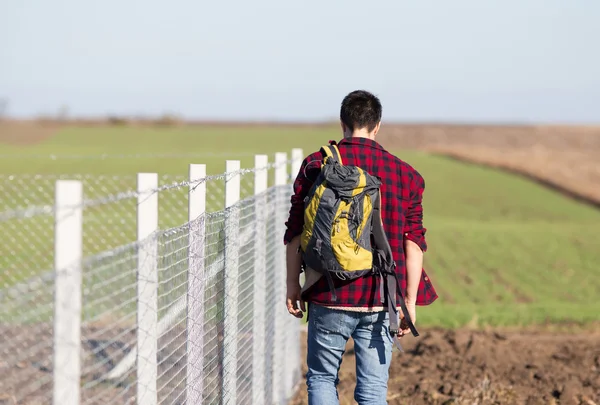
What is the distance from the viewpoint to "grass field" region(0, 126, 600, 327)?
41.5ft

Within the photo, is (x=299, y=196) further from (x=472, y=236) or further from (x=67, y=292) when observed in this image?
(x=472, y=236)

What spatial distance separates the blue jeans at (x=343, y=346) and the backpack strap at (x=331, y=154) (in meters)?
0.72

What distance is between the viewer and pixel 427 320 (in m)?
12.3

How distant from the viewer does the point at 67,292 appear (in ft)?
8.63

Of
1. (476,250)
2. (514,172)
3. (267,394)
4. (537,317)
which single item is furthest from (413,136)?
(267,394)

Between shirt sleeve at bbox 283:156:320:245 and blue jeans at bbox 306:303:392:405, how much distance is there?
14.9 inches

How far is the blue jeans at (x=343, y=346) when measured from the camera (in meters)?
4.57

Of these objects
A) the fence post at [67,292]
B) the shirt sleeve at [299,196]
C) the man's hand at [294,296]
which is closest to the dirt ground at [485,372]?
the man's hand at [294,296]

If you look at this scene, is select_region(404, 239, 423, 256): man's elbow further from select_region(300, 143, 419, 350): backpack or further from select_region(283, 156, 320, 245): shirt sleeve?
select_region(283, 156, 320, 245): shirt sleeve

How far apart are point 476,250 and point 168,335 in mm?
17413

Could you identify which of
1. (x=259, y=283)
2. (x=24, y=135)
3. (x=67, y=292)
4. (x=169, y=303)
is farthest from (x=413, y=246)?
(x=24, y=135)

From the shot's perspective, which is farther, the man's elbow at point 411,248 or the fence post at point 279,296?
the fence post at point 279,296

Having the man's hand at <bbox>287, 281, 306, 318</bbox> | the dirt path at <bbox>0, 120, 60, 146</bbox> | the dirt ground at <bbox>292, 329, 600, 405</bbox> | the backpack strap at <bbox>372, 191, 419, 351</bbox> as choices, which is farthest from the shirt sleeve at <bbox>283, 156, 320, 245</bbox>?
the dirt path at <bbox>0, 120, 60, 146</bbox>

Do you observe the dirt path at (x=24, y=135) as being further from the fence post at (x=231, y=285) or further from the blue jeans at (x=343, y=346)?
the blue jeans at (x=343, y=346)
